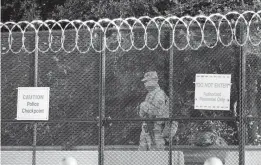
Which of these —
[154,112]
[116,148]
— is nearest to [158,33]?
[154,112]

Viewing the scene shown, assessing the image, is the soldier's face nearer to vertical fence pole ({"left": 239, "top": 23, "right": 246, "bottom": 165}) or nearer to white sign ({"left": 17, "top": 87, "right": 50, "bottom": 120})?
vertical fence pole ({"left": 239, "top": 23, "right": 246, "bottom": 165})

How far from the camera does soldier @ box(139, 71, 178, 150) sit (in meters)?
10.3

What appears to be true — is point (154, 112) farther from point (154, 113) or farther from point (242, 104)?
point (242, 104)

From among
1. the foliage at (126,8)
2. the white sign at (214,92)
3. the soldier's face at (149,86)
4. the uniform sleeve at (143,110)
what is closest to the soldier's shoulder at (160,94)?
the soldier's face at (149,86)

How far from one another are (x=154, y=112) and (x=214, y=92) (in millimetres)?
1111

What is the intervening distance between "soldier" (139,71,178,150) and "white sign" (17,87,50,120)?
156 cm

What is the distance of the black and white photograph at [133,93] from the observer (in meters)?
9.92

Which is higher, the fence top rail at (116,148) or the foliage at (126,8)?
the foliage at (126,8)

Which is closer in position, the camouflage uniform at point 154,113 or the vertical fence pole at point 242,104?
the vertical fence pole at point 242,104

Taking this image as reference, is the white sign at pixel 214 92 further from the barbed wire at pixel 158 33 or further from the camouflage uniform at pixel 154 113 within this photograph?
the camouflage uniform at pixel 154 113

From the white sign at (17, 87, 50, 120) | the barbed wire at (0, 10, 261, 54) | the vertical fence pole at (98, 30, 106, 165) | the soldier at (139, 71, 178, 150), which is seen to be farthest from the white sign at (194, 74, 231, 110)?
the white sign at (17, 87, 50, 120)

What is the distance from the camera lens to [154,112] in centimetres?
1030

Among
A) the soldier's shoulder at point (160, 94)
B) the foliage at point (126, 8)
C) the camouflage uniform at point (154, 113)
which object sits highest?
the foliage at point (126, 8)

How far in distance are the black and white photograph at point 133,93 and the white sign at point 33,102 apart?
16 millimetres
